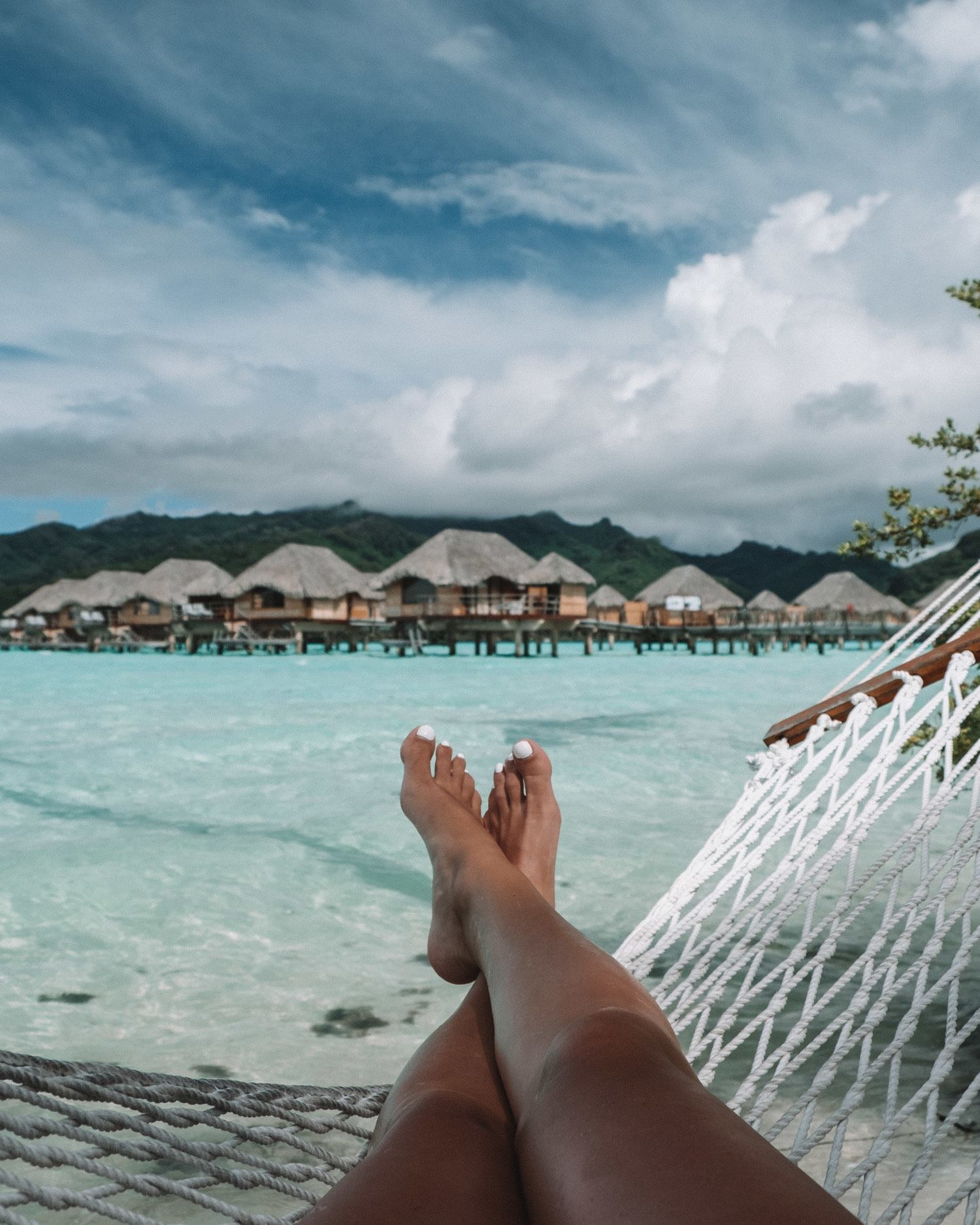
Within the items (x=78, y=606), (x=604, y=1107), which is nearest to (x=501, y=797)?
(x=604, y=1107)

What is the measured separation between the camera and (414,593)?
24.1 meters

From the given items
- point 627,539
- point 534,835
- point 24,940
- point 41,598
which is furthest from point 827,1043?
point 627,539

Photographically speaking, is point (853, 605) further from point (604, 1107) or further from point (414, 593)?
point (604, 1107)

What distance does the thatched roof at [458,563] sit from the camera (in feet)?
72.3

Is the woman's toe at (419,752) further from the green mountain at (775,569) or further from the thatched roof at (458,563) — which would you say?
the green mountain at (775,569)

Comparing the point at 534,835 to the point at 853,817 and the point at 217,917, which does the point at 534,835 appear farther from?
the point at 217,917

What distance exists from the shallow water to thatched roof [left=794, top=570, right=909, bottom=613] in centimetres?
2025

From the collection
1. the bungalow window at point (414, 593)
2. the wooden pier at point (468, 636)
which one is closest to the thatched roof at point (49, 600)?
the wooden pier at point (468, 636)

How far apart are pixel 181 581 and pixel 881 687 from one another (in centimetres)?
2952

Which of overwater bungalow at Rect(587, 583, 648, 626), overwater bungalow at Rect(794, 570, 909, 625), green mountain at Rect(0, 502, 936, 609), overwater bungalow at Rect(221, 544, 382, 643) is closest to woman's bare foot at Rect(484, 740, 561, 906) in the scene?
overwater bungalow at Rect(221, 544, 382, 643)

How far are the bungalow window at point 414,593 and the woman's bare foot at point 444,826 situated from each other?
20.6 metres

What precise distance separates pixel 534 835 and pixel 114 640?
29836 millimetres

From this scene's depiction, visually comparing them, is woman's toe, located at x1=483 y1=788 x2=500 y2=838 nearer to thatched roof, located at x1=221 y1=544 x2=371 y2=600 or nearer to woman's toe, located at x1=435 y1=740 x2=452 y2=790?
woman's toe, located at x1=435 y1=740 x2=452 y2=790

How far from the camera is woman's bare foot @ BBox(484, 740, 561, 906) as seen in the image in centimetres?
159
